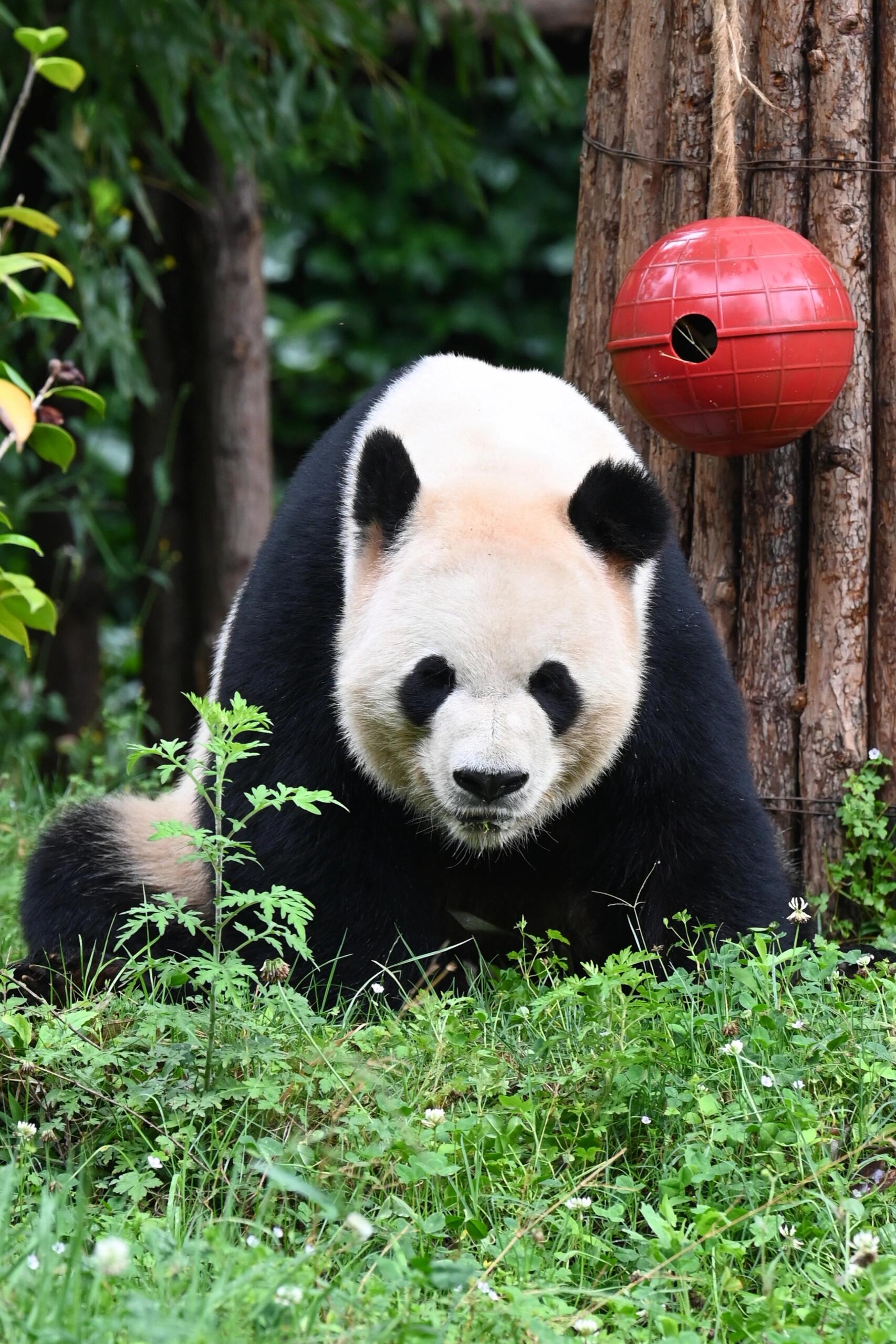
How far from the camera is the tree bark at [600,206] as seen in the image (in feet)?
14.7

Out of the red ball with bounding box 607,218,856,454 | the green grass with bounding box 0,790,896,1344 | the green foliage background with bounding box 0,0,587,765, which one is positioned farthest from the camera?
the green foliage background with bounding box 0,0,587,765

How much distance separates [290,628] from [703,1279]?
1922 mm

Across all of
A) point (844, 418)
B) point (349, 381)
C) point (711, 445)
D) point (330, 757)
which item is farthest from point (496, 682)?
point (349, 381)

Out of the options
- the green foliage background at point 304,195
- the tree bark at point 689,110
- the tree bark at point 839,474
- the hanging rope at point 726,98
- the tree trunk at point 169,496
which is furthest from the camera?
the tree trunk at point 169,496

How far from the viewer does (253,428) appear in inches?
310

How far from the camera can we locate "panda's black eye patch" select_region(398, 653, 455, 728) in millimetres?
3541

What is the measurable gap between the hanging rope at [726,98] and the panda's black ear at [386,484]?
1.08 meters

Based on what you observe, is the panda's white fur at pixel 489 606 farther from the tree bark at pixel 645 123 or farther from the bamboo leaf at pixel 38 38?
the bamboo leaf at pixel 38 38

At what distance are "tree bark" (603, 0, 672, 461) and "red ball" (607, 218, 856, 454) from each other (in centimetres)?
48

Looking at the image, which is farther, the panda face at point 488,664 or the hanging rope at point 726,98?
the hanging rope at point 726,98

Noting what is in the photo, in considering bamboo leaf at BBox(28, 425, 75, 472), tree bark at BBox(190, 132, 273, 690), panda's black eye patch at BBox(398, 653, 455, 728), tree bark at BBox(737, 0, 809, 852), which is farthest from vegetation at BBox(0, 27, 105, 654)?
tree bark at BBox(190, 132, 273, 690)

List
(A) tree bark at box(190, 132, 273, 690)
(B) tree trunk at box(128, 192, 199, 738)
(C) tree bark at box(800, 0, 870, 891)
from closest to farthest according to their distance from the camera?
(C) tree bark at box(800, 0, 870, 891)
(A) tree bark at box(190, 132, 273, 690)
(B) tree trunk at box(128, 192, 199, 738)

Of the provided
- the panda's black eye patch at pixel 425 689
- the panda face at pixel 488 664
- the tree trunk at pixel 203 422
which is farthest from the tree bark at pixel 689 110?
the tree trunk at pixel 203 422

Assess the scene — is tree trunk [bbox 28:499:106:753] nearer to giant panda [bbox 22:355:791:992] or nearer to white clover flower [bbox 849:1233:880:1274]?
giant panda [bbox 22:355:791:992]
